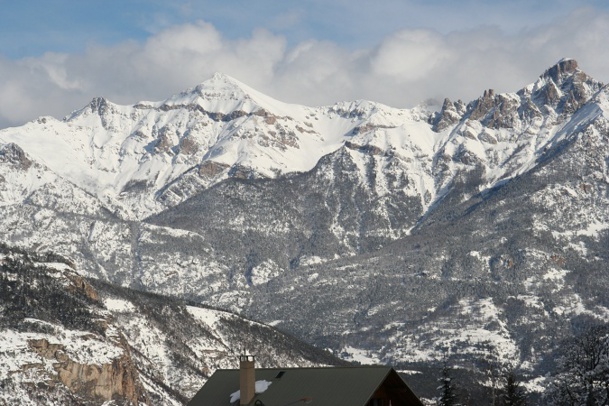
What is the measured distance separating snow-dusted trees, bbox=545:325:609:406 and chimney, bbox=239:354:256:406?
122ft

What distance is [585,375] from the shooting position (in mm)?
124312

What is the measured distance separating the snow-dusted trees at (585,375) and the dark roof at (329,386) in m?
28.9

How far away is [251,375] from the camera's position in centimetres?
10275

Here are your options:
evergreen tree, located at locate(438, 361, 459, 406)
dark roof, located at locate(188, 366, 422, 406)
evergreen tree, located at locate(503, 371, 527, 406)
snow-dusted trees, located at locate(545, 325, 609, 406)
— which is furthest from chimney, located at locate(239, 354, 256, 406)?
evergreen tree, located at locate(503, 371, 527, 406)

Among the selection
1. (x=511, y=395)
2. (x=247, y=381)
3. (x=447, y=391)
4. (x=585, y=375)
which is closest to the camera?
(x=247, y=381)

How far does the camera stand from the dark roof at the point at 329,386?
96375 mm

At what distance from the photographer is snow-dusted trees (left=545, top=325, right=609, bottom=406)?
123625 mm

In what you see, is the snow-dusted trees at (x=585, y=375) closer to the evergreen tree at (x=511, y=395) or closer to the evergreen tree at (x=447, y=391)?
the evergreen tree at (x=511, y=395)

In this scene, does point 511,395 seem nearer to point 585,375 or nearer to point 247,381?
point 585,375

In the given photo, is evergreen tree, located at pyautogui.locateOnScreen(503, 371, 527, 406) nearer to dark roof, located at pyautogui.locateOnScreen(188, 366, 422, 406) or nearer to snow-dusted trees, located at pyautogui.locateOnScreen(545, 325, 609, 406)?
snow-dusted trees, located at pyautogui.locateOnScreen(545, 325, 609, 406)

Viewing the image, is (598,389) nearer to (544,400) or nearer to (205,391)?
(544,400)

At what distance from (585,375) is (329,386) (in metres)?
36.4

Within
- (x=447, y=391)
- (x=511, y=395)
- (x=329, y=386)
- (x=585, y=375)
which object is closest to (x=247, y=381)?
(x=329, y=386)

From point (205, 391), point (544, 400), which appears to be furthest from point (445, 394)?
point (205, 391)
